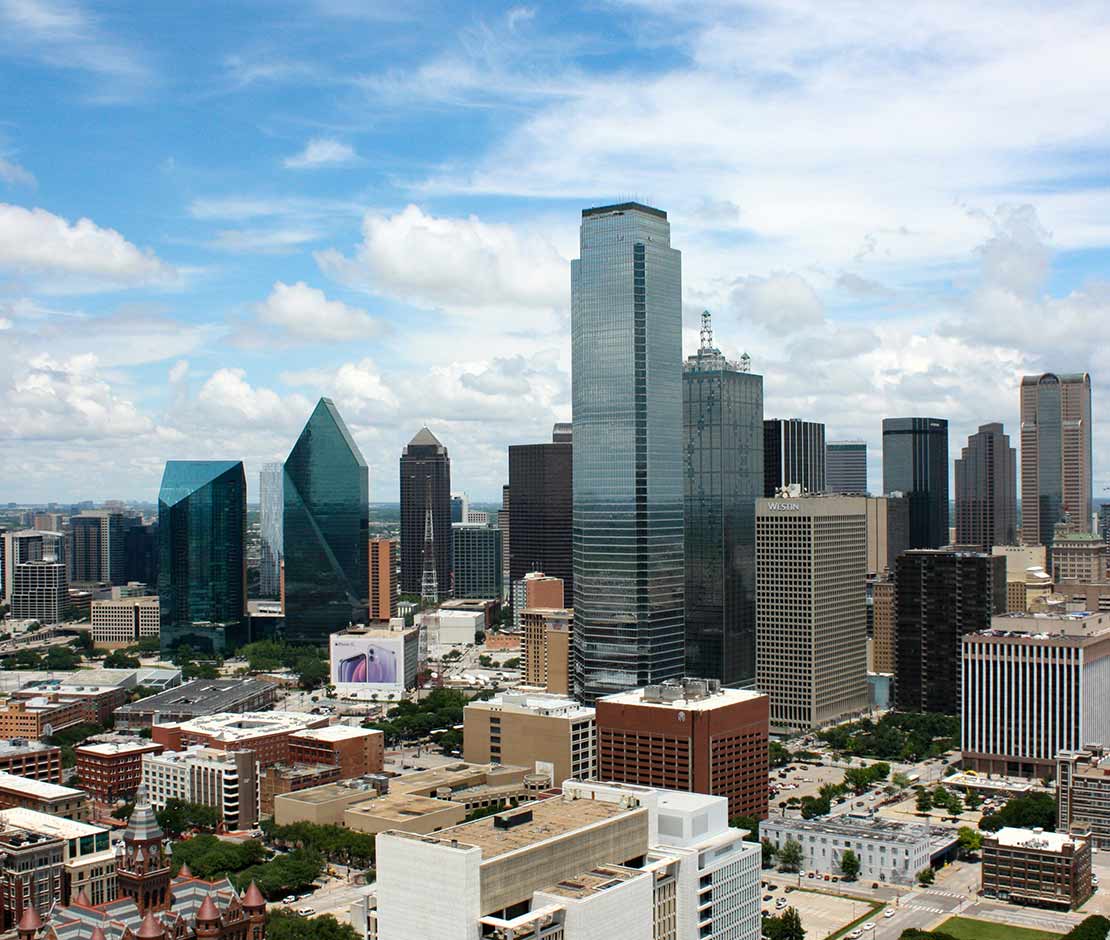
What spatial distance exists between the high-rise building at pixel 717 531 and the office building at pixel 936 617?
18.9 metres

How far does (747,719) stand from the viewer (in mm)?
100750

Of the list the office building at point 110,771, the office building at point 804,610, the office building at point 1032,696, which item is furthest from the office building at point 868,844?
the office building at point 110,771

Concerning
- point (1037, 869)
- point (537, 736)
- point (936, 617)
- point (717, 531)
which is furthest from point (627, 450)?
point (1037, 869)

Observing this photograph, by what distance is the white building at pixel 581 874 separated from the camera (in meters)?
56.7

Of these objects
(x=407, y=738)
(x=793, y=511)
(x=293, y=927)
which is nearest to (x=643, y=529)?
(x=793, y=511)

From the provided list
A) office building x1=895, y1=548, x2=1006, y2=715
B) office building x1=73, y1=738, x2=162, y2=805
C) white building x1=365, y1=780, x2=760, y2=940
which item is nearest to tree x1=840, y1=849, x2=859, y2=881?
white building x1=365, y1=780, x2=760, y2=940

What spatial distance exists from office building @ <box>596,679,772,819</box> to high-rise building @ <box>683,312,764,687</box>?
40.3 m

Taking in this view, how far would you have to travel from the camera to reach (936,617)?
488ft

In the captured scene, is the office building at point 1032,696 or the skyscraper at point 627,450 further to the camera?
the skyscraper at point 627,450

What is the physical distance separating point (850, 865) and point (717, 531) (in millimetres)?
57432

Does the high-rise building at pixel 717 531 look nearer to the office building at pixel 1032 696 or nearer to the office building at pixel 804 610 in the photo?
the office building at pixel 804 610

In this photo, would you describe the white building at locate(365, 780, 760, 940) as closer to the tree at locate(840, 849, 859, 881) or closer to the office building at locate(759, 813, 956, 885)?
the tree at locate(840, 849, 859, 881)

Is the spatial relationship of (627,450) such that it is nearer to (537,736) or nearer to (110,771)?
(537,736)

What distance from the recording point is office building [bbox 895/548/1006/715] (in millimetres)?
146875
